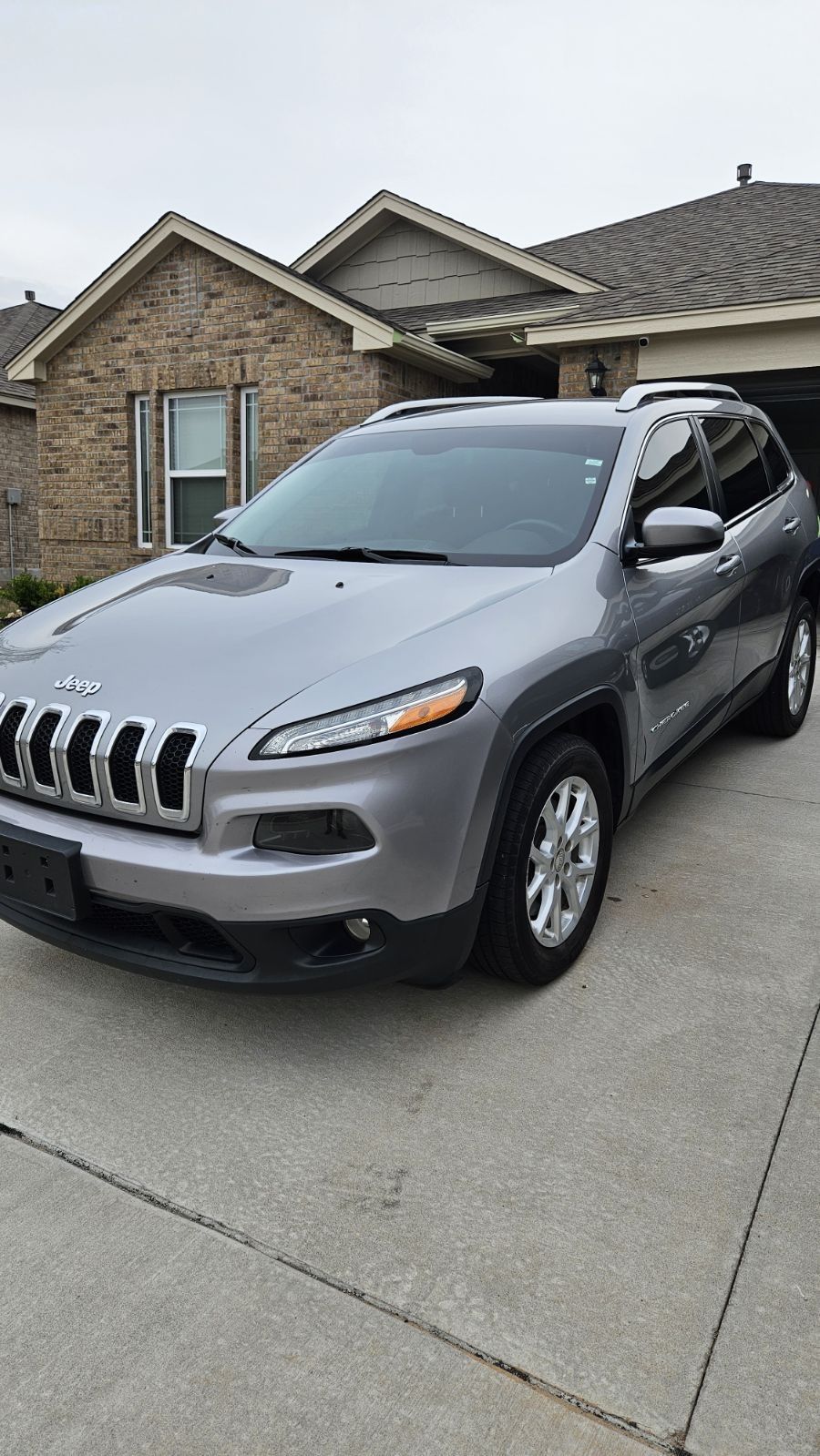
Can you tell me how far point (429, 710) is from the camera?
2352 mm

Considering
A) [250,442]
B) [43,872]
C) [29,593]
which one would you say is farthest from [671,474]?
[29,593]

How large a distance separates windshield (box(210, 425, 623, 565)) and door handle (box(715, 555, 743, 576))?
31.6 inches

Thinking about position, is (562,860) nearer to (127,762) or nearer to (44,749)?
(127,762)

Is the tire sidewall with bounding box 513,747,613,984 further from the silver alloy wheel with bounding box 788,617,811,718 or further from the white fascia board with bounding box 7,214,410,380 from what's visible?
the white fascia board with bounding box 7,214,410,380

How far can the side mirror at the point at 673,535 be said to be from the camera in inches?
125

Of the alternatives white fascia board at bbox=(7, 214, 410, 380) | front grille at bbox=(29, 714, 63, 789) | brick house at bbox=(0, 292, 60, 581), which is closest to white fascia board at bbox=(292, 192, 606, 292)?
white fascia board at bbox=(7, 214, 410, 380)

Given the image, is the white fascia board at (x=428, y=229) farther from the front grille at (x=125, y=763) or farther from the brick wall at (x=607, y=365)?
the front grille at (x=125, y=763)

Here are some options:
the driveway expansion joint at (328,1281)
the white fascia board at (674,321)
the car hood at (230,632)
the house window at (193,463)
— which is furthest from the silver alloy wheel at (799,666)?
the house window at (193,463)

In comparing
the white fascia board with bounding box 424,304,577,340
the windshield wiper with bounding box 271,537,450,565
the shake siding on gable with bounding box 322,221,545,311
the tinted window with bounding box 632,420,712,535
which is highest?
the shake siding on gable with bounding box 322,221,545,311

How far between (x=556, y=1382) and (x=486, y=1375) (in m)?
0.11

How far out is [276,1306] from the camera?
1.82 metres

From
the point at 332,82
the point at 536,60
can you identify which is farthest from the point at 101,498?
the point at 536,60

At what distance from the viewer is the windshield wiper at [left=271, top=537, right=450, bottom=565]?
3266 mm

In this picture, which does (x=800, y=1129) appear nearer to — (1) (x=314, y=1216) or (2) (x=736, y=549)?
(1) (x=314, y=1216)
